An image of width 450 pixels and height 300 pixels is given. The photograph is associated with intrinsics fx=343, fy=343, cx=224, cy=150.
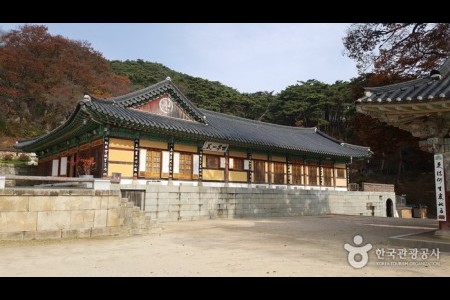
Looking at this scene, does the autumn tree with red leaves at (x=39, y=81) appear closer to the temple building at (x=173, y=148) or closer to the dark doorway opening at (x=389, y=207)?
the temple building at (x=173, y=148)

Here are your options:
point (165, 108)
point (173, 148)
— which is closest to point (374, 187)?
point (173, 148)

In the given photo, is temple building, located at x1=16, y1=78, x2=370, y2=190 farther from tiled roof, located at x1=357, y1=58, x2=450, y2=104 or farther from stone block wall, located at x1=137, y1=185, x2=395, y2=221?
tiled roof, located at x1=357, y1=58, x2=450, y2=104

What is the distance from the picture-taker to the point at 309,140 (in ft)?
95.5

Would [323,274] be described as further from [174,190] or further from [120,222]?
[174,190]

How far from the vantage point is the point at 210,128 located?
21250 mm

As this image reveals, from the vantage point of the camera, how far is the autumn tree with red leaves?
32.9 m

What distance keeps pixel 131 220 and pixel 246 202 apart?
385 inches

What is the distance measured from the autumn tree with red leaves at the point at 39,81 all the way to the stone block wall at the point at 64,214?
24.6 metres

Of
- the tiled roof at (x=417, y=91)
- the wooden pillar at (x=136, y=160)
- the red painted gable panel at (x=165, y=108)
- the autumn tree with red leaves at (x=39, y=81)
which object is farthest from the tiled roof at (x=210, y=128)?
the tiled roof at (x=417, y=91)

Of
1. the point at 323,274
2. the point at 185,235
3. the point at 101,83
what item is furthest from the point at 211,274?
the point at 101,83

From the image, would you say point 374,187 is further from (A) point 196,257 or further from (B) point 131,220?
(A) point 196,257

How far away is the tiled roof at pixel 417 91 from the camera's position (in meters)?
8.15

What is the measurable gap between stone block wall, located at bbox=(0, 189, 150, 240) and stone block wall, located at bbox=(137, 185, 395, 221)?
4269 mm

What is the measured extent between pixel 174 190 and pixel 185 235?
226 inches
